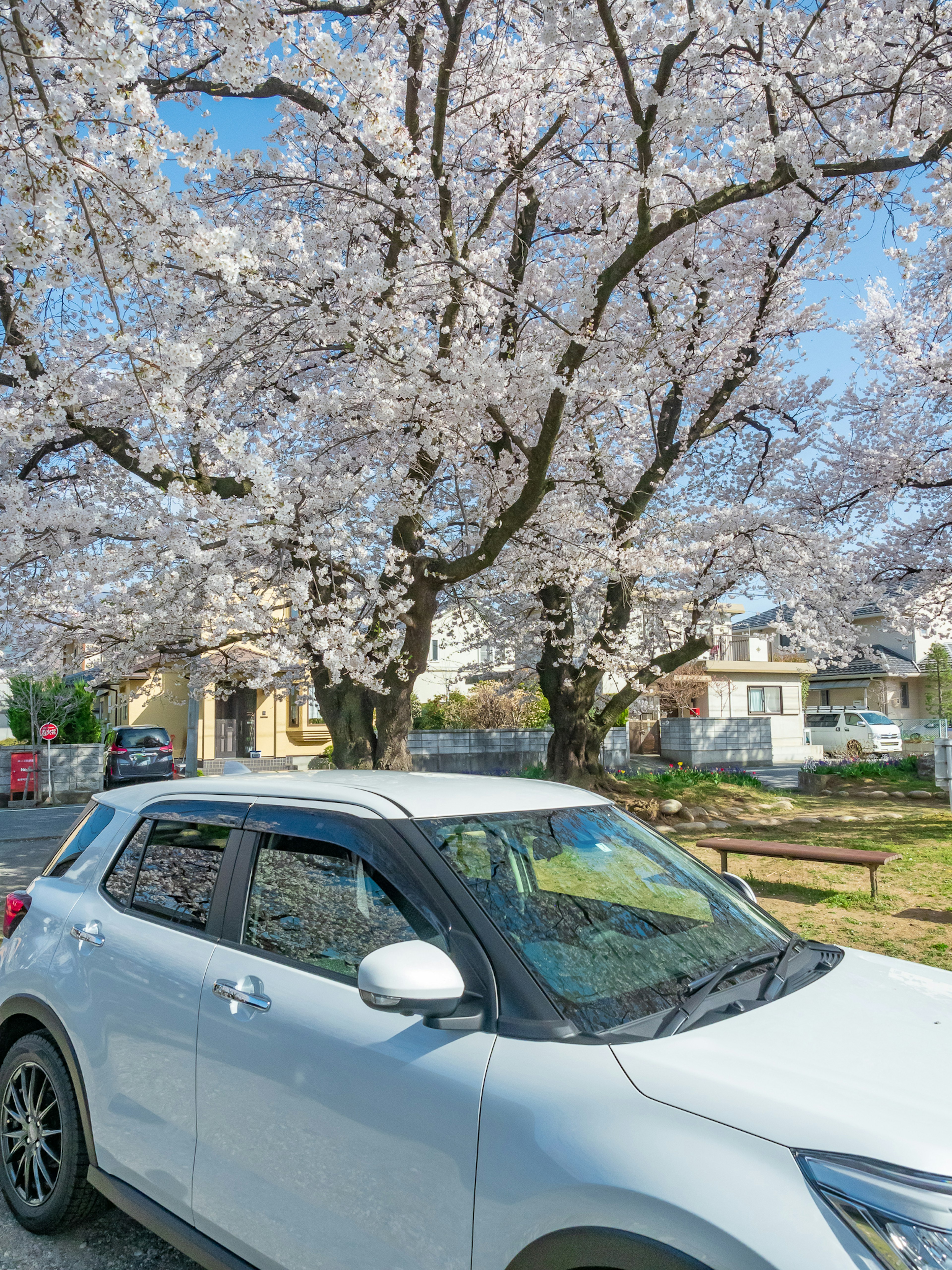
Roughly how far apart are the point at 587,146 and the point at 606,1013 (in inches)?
462

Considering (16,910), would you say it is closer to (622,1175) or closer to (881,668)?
(622,1175)

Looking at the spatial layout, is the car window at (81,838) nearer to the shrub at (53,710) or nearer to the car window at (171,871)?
the car window at (171,871)

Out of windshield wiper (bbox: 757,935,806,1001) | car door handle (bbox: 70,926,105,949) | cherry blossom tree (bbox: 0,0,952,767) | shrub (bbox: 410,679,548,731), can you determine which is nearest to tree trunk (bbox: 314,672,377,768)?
cherry blossom tree (bbox: 0,0,952,767)

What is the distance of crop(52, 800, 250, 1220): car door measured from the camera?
2.70m

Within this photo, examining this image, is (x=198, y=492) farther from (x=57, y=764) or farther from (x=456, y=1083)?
(x=57, y=764)

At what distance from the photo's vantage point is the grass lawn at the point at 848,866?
279 inches

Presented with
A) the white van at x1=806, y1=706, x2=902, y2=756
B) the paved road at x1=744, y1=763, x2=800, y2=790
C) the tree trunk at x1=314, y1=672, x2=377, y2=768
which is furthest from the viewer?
the white van at x1=806, y1=706, x2=902, y2=756

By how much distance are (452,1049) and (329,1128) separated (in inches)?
17.0

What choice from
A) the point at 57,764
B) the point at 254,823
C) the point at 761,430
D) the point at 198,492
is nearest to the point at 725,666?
the point at 761,430

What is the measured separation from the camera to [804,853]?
833 centimetres

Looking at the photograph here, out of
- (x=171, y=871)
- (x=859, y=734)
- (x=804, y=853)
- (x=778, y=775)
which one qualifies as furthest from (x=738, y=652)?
(x=171, y=871)

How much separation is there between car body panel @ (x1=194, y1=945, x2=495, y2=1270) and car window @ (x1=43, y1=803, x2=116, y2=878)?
3.97 ft

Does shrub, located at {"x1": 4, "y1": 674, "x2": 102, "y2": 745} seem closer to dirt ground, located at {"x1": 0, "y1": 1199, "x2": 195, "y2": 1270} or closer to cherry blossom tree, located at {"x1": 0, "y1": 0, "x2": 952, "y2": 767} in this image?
cherry blossom tree, located at {"x1": 0, "y1": 0, "x2": 952, "y2": 767}

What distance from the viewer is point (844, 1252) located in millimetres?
1541
